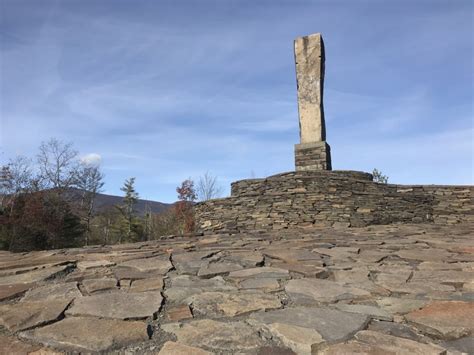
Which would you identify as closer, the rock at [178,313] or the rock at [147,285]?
the rock at [178,313]

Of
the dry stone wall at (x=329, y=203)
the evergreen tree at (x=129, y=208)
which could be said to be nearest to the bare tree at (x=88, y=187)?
the evergreen tree at (x=129, y=208)

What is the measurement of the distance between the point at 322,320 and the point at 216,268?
4.24 ft

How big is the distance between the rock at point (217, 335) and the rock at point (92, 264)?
5.21 ft

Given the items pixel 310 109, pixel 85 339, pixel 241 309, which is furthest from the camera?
pixel 310 109

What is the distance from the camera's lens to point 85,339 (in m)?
1.55

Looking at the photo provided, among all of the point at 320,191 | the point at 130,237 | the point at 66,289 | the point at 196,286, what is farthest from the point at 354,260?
the point at 130,237

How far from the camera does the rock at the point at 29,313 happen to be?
1.73 meters

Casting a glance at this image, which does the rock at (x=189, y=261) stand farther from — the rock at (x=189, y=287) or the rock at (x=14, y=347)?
the rock at (x=14, y=347)

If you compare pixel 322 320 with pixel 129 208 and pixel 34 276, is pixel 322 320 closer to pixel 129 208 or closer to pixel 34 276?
pixel 34 276

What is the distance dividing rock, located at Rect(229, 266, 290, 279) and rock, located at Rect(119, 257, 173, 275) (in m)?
0.54

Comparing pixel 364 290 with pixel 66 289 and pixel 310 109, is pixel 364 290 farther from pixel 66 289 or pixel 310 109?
pixel 310 109

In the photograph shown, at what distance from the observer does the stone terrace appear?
153 centimetres

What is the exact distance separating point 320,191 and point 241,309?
601 cm

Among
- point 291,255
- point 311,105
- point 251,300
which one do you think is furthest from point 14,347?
point 311,105
